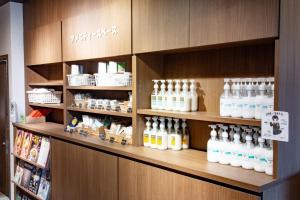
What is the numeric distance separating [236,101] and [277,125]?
0.91 feet

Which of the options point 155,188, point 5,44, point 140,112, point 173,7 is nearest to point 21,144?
point 5,44

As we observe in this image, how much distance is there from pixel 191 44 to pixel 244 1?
15.5 inches

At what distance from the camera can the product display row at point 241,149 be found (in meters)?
1.55

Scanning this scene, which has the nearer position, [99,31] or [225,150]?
[225,150]

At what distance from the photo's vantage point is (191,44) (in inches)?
70.3

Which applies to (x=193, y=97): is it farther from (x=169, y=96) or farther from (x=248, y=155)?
(x=248, y=155)

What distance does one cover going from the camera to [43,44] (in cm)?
A: 336

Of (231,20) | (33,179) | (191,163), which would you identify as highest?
(231,20)

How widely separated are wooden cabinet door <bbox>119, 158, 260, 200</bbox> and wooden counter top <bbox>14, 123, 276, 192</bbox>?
1.7 inches

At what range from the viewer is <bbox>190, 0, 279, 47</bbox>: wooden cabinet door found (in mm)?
1418

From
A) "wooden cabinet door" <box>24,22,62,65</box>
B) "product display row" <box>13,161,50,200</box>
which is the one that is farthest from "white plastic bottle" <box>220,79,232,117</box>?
"product display row" <box>13,161,50,200</box>

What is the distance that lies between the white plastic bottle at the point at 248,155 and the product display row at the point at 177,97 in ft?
1.65

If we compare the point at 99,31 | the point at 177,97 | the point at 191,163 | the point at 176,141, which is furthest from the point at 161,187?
the point at 99,31

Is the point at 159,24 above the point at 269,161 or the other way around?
above
